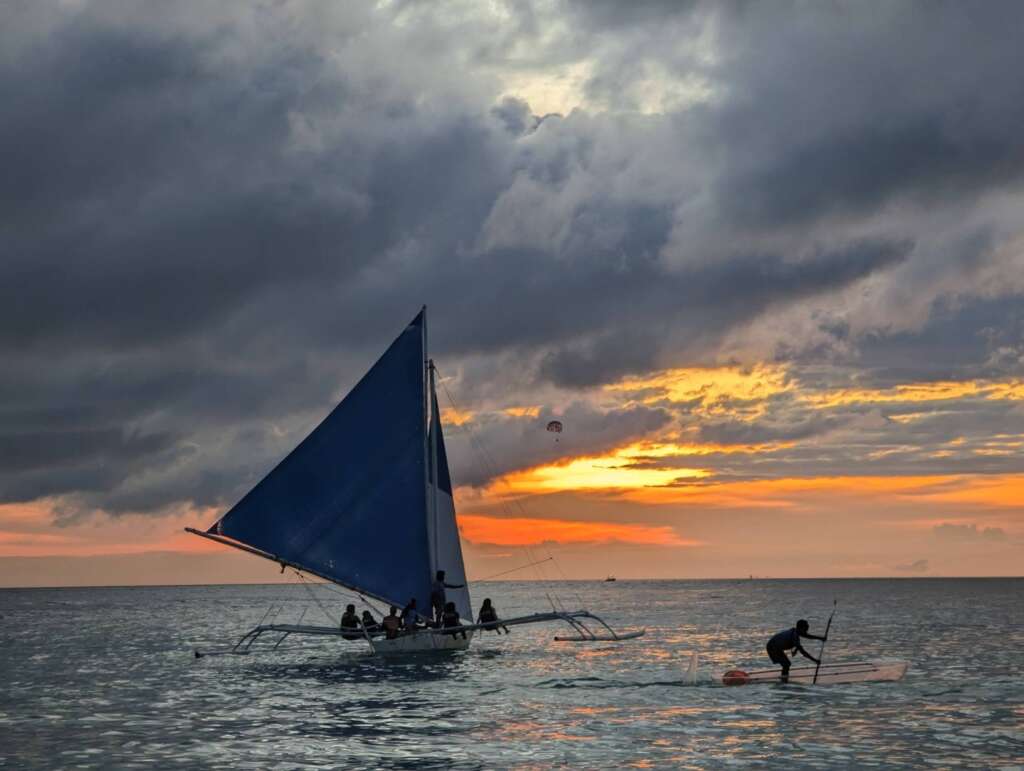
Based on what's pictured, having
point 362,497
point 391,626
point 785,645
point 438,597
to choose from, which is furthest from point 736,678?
point 362,497

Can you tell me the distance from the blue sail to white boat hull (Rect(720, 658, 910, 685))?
1496 cm

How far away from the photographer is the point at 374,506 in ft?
165

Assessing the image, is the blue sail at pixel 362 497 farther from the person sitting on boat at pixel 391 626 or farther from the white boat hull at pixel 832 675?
the white boat hull at pixel 832 675

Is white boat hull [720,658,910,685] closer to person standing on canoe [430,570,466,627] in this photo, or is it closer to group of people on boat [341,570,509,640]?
group of people on boat [341,570,509,640]

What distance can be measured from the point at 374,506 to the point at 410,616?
17.9ft

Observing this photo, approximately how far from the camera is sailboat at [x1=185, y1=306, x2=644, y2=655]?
48.8 m

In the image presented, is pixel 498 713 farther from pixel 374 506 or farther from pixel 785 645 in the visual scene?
pixel 374 506

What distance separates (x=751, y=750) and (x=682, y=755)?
1.87 metres

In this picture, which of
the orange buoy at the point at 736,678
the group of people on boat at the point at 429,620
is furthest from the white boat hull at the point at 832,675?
the group of people on boat at the point at 429,620

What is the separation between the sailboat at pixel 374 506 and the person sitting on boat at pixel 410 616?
23 cm

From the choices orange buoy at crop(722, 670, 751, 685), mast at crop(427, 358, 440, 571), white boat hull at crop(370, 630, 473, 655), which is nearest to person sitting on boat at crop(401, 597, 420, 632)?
white boat hull at crop(370, 630, 473, 655)

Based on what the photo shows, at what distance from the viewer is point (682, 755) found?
27.6 metres

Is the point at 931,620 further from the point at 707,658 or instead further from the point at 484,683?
the point at 484,683

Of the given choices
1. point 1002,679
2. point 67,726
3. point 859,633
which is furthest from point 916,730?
point 859,633
